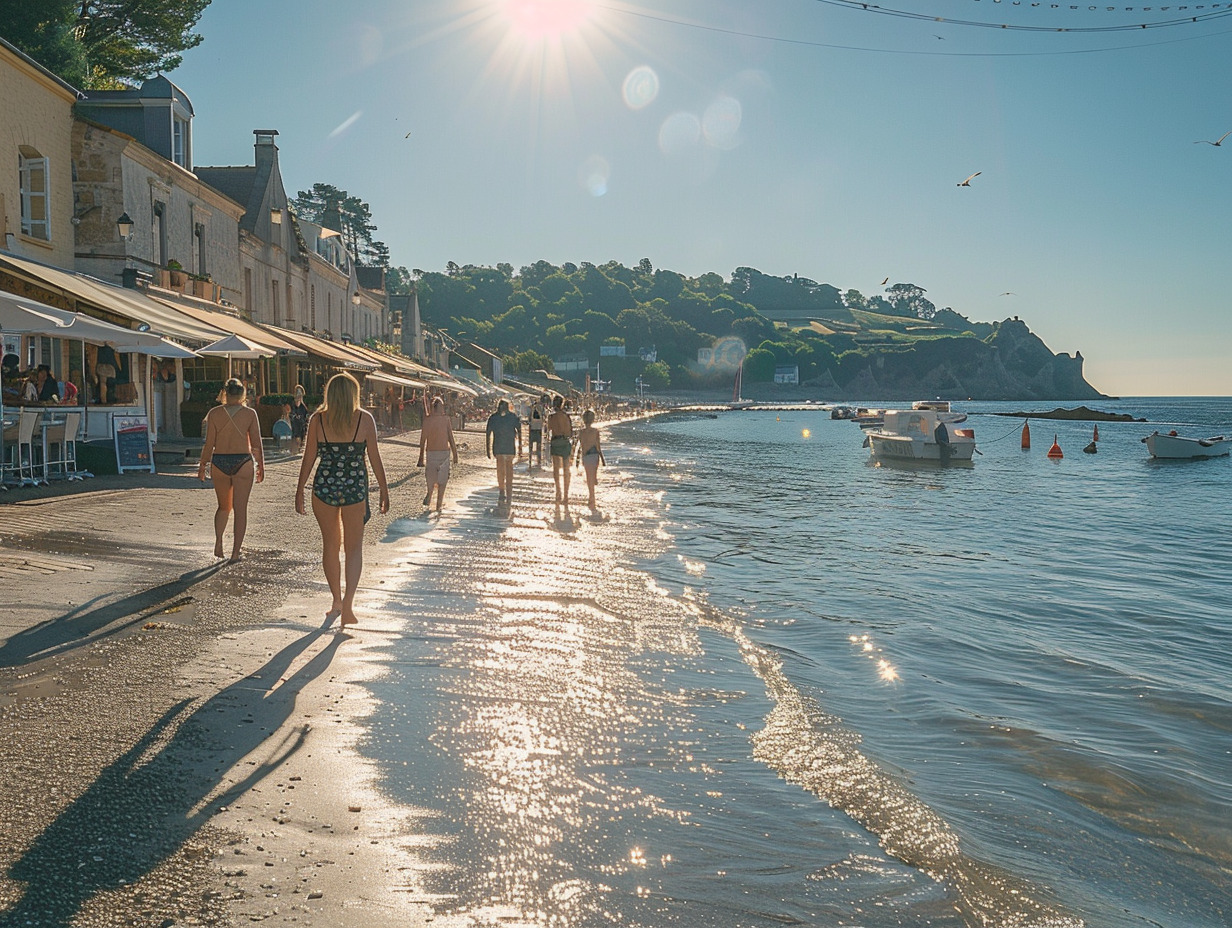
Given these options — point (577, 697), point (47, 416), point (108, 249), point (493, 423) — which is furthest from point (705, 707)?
point (108, 249)

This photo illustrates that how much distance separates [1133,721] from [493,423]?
11334mm

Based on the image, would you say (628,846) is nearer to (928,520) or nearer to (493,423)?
(493,423)

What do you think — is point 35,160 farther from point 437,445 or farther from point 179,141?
point 437,445

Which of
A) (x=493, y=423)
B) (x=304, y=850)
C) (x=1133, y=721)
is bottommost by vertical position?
(x=1133, y=721)

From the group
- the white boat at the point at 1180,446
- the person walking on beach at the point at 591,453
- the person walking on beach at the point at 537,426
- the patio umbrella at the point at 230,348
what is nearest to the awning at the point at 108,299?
the patio umbrella at the point at 230,348

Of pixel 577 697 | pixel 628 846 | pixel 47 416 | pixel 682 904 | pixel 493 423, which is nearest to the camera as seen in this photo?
pixel 682 904

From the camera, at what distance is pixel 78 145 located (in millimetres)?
20047

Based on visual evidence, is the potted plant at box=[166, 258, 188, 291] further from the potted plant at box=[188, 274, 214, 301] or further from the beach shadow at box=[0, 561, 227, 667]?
the beach shadow at box=[0, 561, 227, 667]

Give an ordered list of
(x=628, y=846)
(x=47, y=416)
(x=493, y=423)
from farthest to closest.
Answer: (x=493, y=423), (x=47, y=416), (x=628, y=846)

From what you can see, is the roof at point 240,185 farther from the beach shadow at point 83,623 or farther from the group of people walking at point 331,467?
the beach shadow at point 83,623

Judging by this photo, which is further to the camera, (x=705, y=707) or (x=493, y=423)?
(x=493, y=423)

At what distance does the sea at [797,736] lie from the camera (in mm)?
3682

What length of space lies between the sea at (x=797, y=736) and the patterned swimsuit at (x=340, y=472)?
113cm

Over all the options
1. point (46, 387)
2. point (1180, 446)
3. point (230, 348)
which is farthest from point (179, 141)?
point (1180, 446)
